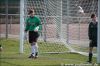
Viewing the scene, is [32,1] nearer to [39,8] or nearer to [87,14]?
[39,8]

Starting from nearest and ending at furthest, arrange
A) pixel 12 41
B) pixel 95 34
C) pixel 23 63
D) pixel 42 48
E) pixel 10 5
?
pixel 23 63
pixel 95 34
pixel 42 48
pixel 12 41
pixel 10 5

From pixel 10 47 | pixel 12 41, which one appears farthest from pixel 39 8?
pixel 12 41

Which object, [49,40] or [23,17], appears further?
[49,40]

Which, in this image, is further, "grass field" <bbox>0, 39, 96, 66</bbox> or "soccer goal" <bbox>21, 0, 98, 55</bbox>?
"soccer goal" <bbox>21, 0, 98, 55</bbox>

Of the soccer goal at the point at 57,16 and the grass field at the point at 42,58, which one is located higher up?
the soccer goal at the point at 57,16

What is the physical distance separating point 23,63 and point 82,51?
20.2 feet

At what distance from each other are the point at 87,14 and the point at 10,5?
21.2m

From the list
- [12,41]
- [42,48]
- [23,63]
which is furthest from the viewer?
[12,41]

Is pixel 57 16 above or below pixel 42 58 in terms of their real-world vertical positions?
above

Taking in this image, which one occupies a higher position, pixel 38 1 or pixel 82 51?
pixel 38 1

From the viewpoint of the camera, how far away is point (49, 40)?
74.5 ft

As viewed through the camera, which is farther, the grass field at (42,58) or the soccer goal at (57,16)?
the soccer goal at (57,16)

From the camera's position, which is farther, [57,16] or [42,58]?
[57,16]

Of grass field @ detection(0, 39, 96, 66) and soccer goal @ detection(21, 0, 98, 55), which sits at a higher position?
soccer goal @ detection(21, 0, 98, 55)
